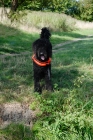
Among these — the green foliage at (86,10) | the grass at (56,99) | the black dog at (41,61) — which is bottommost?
Result: the green foliage at (86,10)

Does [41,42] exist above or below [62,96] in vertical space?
above

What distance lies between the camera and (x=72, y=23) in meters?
30.6

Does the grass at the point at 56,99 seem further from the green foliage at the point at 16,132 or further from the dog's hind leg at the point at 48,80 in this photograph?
the dog's hind leg at the point at 48,80

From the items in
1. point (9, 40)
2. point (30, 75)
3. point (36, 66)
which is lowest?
point (9, 40)

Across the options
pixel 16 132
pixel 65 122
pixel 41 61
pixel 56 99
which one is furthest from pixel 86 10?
pixel 16 132

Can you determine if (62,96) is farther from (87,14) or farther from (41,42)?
(87,14)

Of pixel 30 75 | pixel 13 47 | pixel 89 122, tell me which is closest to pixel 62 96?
pixel 89 122

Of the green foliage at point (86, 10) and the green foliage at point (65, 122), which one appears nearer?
the green foliage at point (65, 122)

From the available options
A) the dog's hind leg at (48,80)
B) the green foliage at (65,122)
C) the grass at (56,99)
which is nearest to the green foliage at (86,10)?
the grass at (56,99)

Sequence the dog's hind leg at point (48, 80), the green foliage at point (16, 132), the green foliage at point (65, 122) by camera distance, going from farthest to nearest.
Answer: the dog's hind leg at point (48, 80) → the green foliage at point (65, 122) → the green foliage at point (16, 132)

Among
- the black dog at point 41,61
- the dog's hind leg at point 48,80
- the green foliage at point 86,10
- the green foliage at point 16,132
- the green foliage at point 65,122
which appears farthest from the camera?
the green foliage at point 86,10

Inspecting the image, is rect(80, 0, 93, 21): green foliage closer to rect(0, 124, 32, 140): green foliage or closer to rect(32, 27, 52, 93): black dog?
rect(32, 27, 52, 93): black dog

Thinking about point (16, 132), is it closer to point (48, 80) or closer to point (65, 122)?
point (65, 122)

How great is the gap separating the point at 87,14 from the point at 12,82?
157 feet
